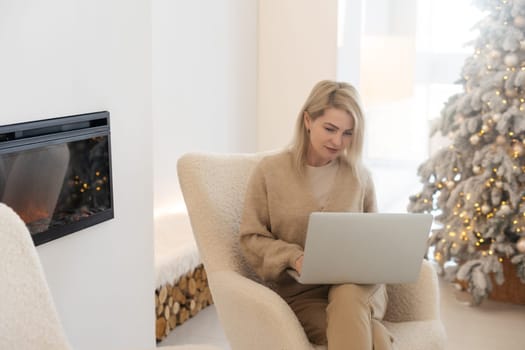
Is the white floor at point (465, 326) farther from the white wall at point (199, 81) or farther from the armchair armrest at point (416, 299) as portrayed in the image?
the armchair armrest at point (416, 299)

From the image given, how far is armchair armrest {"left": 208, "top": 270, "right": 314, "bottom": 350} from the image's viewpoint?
7.60 feet

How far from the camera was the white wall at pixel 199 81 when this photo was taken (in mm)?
4172

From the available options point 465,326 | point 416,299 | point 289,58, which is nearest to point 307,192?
point 416,299

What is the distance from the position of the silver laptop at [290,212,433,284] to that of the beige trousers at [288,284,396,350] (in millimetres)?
56

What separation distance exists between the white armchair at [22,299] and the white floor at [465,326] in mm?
1710

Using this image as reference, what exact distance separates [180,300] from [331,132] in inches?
58.6

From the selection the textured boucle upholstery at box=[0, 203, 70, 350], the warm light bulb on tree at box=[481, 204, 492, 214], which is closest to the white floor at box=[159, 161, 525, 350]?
the warm light bulb on tree at box=[481, 204, 492, 214]

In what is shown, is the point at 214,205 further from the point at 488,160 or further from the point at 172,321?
the point at 488,160

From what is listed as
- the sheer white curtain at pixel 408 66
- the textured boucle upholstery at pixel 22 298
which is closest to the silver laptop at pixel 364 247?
the textured boucle upholstery at pixel 22 298

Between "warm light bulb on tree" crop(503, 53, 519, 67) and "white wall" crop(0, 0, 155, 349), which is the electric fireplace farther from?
"warm light bulb on tree" crop(503, 53, 519, 67)

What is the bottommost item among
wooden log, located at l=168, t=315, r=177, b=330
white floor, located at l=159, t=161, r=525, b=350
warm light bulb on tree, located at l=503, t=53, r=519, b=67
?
white floor, located at l=159, t=161, r=525, b=350

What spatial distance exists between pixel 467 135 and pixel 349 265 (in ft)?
6.87

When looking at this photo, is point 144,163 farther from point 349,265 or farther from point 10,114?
point 349,265

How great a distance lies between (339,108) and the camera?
264cm
